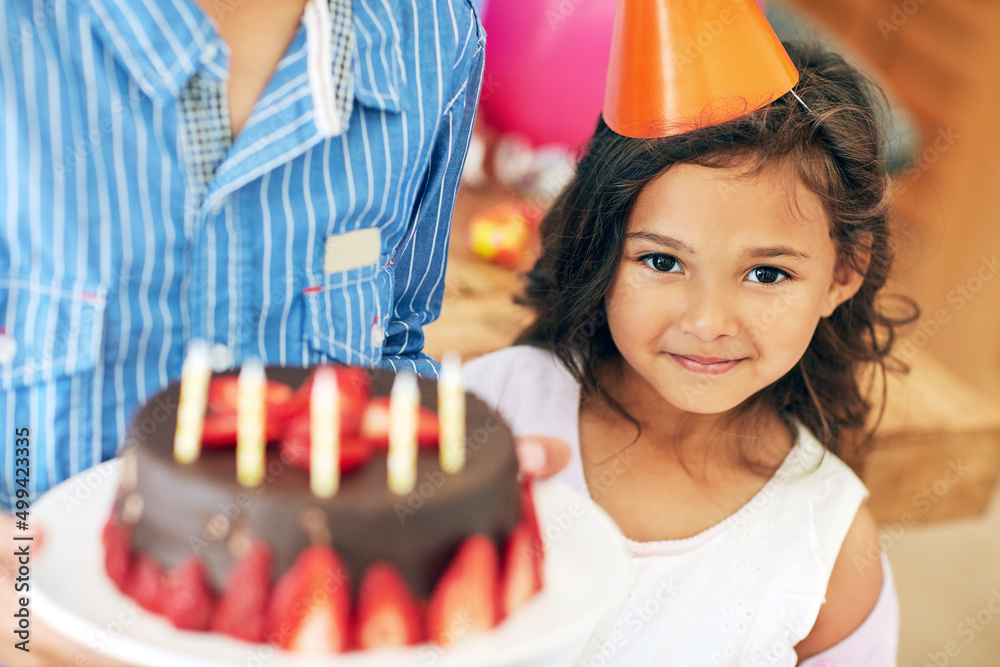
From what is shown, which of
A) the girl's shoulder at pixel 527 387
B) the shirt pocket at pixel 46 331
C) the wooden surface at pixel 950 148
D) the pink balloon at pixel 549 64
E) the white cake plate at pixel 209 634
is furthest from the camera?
the wooden surface at pixel 950 148

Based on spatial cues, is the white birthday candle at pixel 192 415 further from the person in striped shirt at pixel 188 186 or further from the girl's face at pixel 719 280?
the girl's face at pixel 719 280

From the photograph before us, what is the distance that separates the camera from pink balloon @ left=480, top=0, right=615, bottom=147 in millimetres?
2197

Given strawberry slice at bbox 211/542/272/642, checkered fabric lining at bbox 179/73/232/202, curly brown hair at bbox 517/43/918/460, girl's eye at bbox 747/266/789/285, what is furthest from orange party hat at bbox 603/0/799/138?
strawberry slice at bbox 211/542/272/642

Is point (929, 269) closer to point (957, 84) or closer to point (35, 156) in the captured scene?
point (957, 84)

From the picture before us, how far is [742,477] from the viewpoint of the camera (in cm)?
136

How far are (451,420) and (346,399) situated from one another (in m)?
0.09

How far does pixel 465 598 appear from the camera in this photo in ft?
2.34

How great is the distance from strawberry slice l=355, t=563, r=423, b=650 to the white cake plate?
0.01 metres

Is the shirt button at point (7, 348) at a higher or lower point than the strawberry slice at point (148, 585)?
higher

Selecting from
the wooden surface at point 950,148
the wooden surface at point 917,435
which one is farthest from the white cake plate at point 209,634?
the wooden surface at point 950,148

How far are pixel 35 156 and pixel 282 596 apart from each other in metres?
0.46

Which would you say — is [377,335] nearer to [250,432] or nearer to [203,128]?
[203,128]

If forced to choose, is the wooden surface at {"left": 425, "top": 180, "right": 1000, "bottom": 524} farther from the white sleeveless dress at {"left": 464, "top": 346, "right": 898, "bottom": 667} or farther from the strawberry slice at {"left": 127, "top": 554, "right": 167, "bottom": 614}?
the strawberry slice at {"left": 127, "top": 554, "right": 167, "bottom": 614}

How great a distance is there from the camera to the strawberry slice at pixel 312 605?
66 centimetres
